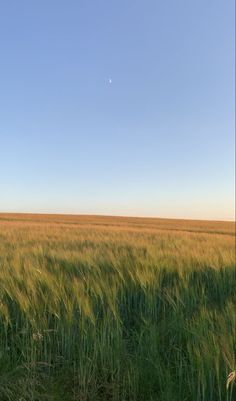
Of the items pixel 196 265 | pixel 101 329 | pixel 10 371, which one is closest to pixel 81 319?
pixel 101 329

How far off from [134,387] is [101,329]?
0.51m

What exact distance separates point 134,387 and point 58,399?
0.45 metres

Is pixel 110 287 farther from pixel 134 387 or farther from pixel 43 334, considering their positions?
pixel 134 387

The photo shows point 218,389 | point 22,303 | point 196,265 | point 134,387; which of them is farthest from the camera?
point 196,265

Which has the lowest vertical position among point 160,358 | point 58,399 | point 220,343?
point 58,399

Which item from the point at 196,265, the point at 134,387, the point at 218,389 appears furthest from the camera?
the point at 196,265

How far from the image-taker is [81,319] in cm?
326

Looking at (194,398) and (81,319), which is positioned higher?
(81,319)

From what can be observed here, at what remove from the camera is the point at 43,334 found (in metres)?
3.21

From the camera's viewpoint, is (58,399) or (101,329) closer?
(58,399)

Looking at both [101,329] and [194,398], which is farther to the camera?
[101,329]

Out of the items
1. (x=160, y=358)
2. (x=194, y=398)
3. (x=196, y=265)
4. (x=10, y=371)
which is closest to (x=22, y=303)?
(x=10, y=371)

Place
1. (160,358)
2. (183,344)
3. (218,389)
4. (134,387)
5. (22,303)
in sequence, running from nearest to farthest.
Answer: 1. (218,389)
2. (134,387)
3. (160,358)
4. (183,344)
5. (22,303)

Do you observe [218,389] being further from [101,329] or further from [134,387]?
[101,329]
